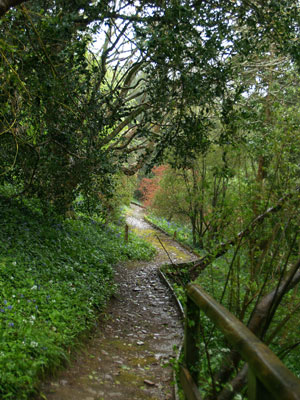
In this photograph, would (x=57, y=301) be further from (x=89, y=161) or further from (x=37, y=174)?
(x=37, y=174)

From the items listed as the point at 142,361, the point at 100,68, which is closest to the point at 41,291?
the point at 142,361

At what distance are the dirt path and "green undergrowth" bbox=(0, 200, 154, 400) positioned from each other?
26cm

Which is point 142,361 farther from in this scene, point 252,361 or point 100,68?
point 100,68

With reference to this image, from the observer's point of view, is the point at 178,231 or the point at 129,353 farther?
the point at 178,231

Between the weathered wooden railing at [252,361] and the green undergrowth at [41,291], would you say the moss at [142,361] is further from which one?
the weathered wooden railing at [252,361]

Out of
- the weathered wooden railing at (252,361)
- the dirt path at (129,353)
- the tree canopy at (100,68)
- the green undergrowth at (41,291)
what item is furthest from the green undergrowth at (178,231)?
the weathered wooden railing at (252,361)

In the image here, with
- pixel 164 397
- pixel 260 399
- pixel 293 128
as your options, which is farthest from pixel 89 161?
pixel 260 399

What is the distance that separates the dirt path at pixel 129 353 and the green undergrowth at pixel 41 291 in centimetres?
26

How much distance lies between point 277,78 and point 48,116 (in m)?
9.70

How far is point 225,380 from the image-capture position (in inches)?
127

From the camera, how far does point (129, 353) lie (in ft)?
19.2

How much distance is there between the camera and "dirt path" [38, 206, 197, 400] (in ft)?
14.0

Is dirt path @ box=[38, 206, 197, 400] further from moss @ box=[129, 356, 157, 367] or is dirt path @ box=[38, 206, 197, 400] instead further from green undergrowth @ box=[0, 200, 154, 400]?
green undergrowth @ box=[0, 200, 154, 400]

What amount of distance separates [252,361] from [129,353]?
172 inches
